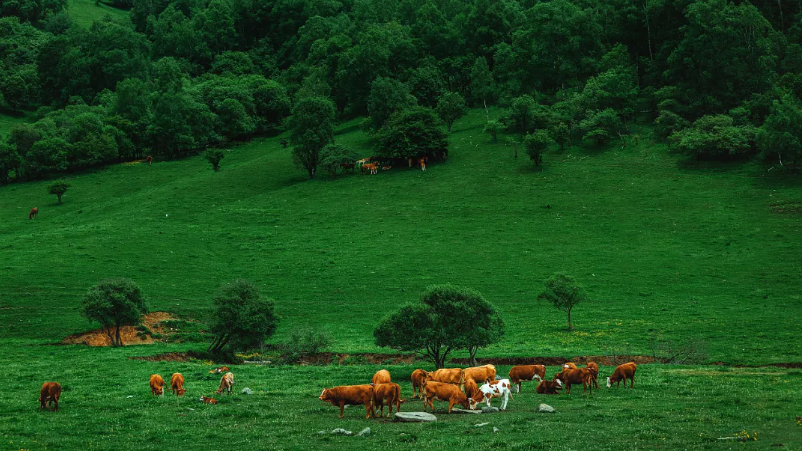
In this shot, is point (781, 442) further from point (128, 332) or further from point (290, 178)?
point (290, 178)

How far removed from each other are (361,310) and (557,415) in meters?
36.7

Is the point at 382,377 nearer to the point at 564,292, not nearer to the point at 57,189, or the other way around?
the point at 564,292

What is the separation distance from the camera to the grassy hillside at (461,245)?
55.3 metres

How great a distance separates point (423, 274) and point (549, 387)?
37.9 m

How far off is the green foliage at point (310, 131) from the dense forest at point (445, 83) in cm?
26

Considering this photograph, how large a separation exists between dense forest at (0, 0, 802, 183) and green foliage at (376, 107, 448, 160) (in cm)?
30

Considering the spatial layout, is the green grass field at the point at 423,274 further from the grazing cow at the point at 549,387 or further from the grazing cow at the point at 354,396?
the grazing cow at the point at 354,396

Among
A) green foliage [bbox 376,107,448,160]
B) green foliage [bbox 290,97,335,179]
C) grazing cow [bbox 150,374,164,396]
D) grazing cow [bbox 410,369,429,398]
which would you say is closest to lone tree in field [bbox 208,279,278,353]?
grazing cow [bbox 150,374,164,396]

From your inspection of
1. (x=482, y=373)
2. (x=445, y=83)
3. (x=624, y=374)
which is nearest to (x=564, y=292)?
(x=624, y=374)

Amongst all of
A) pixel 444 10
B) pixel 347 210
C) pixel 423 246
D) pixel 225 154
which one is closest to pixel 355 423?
pixel 423 246

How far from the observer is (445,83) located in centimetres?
13800

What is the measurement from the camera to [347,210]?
90.2 m

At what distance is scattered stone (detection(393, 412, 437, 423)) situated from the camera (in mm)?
24406

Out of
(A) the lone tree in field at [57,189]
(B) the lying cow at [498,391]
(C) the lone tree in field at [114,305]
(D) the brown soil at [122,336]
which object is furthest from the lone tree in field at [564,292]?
(A) the lone tree in field at [57,189]
